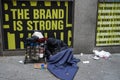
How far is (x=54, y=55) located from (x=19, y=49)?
1.24 metres

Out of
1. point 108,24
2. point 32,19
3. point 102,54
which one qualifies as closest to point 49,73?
point 32,19

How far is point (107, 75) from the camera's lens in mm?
5836

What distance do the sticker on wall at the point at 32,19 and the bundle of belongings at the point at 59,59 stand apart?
0.45 m

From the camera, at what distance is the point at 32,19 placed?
678 cm

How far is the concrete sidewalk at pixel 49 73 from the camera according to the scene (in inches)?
222

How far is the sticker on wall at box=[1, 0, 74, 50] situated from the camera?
6.64m

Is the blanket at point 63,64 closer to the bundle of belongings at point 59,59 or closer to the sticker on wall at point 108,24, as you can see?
the bundle of belongings at point 59,59

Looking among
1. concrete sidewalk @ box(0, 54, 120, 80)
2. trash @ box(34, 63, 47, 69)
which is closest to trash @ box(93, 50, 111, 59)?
concrete sidewalk @ box(0, 54, 120, 80)

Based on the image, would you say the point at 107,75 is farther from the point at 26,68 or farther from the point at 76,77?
the point at 26,68

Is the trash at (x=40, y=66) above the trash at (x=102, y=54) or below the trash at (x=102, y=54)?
below

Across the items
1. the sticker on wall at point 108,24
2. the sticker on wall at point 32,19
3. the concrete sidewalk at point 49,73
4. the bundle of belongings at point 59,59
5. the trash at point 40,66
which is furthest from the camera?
the sticker on wall at point 108,24

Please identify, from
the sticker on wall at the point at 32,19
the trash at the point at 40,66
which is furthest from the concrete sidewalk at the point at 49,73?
the sticker on wall at the point at 32,19

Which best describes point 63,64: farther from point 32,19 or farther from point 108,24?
point 108,24

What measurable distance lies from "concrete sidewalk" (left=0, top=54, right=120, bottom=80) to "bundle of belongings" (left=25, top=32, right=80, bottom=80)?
0.16 m
